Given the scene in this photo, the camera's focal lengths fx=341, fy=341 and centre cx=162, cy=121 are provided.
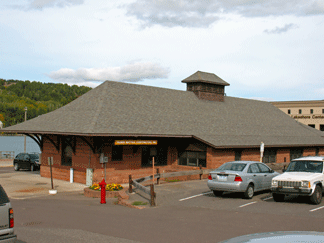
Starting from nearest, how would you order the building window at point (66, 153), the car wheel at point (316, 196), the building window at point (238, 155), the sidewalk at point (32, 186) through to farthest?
the car wheel at point (316, 196), the sidewalk at point (32, 186), the building window at point (66, 153), the building window at point (238, 155)

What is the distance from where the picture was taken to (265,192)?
1859 centimetres

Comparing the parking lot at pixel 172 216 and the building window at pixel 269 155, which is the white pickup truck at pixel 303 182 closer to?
the parking lot at pixel 172 216

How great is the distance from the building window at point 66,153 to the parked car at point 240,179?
12.3 meters

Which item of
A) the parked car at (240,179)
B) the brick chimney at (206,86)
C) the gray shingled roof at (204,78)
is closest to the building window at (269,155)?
the brick chimney at (206,86)

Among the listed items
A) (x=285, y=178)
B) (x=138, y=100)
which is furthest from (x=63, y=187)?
(x=285, y=178)

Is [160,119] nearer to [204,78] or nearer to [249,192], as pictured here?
[204,78]

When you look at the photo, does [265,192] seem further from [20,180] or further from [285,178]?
[20,180]

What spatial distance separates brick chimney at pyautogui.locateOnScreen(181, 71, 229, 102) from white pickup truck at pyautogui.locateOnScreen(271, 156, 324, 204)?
19.6 m

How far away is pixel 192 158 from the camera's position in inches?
1062

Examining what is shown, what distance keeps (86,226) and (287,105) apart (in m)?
66.4

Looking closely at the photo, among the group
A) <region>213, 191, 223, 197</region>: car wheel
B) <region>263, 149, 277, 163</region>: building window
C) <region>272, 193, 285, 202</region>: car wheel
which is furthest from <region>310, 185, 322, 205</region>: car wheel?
<region>263, 149, 277, 163</region>: building window

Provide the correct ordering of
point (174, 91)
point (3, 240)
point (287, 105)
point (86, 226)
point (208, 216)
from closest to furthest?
point (3, 240) < point (86, 226) < point (208, 216) < point (174, 91) < point (287, 105)

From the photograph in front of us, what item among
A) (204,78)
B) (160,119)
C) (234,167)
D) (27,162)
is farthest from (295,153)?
(27,162)

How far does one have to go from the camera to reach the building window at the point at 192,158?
26.3m
